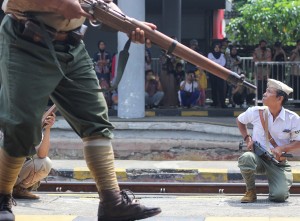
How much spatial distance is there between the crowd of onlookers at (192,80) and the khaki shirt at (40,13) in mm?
13562

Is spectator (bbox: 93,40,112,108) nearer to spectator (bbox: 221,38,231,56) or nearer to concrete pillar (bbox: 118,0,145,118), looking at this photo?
concrete pillar (bbox: 118,0,145,118)

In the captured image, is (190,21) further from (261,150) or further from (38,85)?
(38,85)

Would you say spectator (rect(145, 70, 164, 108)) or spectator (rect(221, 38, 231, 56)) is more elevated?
spectator (rect(221, 38, 231, 56))

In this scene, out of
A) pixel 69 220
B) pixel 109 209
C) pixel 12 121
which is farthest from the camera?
→ pixel 69 220

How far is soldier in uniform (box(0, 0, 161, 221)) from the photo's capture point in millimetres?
4871

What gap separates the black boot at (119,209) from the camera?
5.16m

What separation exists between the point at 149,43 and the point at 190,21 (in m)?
23.1

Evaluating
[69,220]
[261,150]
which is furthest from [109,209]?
[261,150]

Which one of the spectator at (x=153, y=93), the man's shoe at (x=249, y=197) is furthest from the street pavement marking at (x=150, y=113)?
the man's shoe at (x=249, y=197)

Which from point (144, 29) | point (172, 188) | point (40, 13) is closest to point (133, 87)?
point (172, 188)

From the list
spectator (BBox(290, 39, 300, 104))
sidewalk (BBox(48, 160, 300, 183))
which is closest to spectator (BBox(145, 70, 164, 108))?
spectator (BBox(290, 39, 300, 104))

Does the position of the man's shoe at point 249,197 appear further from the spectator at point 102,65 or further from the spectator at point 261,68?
the spectator at point 102,65

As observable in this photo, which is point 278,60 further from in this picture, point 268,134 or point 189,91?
point 268,134

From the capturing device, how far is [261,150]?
8.98 m
